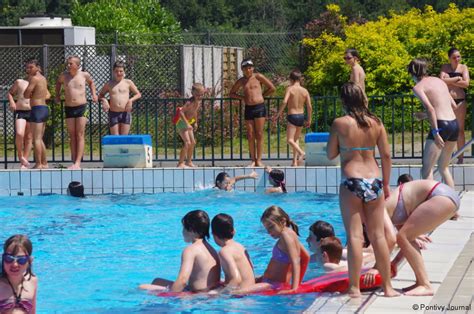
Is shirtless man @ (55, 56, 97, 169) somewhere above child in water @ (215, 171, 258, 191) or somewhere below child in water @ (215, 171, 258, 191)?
above

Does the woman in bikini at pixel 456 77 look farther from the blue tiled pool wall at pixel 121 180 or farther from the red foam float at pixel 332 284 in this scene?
the red foam float at pixel 332 284

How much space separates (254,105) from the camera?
49.8ft

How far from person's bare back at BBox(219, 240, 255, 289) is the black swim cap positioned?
7146 mm

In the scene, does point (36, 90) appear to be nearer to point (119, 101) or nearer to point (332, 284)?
point (119, 101)

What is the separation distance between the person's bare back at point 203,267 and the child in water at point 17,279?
1841 millimetres

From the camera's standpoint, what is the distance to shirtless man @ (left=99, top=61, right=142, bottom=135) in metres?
15.3

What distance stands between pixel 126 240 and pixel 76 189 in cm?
325

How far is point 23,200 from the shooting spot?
14570mm

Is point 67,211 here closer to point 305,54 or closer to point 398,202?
point 398,202

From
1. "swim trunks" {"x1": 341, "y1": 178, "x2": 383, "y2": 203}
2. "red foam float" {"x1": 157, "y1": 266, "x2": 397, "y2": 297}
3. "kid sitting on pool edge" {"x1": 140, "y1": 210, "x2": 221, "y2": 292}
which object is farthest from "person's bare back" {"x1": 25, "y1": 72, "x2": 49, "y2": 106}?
"swim trunks" {"x1": 341, "y1": 178, "x2": 383, "y2": 203}

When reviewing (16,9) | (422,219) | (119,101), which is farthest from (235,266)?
Result: (16,9)

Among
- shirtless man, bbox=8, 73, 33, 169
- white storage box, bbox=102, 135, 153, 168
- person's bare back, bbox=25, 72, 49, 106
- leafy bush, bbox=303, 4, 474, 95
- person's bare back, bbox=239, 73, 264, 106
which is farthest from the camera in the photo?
leafy bush, bbox=303, 4, 474, 95

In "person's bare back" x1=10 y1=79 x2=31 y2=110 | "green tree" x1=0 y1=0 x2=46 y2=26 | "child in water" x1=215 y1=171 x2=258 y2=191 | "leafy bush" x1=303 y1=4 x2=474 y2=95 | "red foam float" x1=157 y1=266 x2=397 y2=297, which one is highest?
"green tree" x1=0 y1=0 x2=46 y2=26

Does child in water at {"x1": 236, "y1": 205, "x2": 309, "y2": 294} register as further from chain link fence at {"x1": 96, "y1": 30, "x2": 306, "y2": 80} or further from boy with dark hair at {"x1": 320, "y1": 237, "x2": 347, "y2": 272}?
chain link fence at {"x1": 96, "y1": 30, "x2": 306, "y2": 80}
